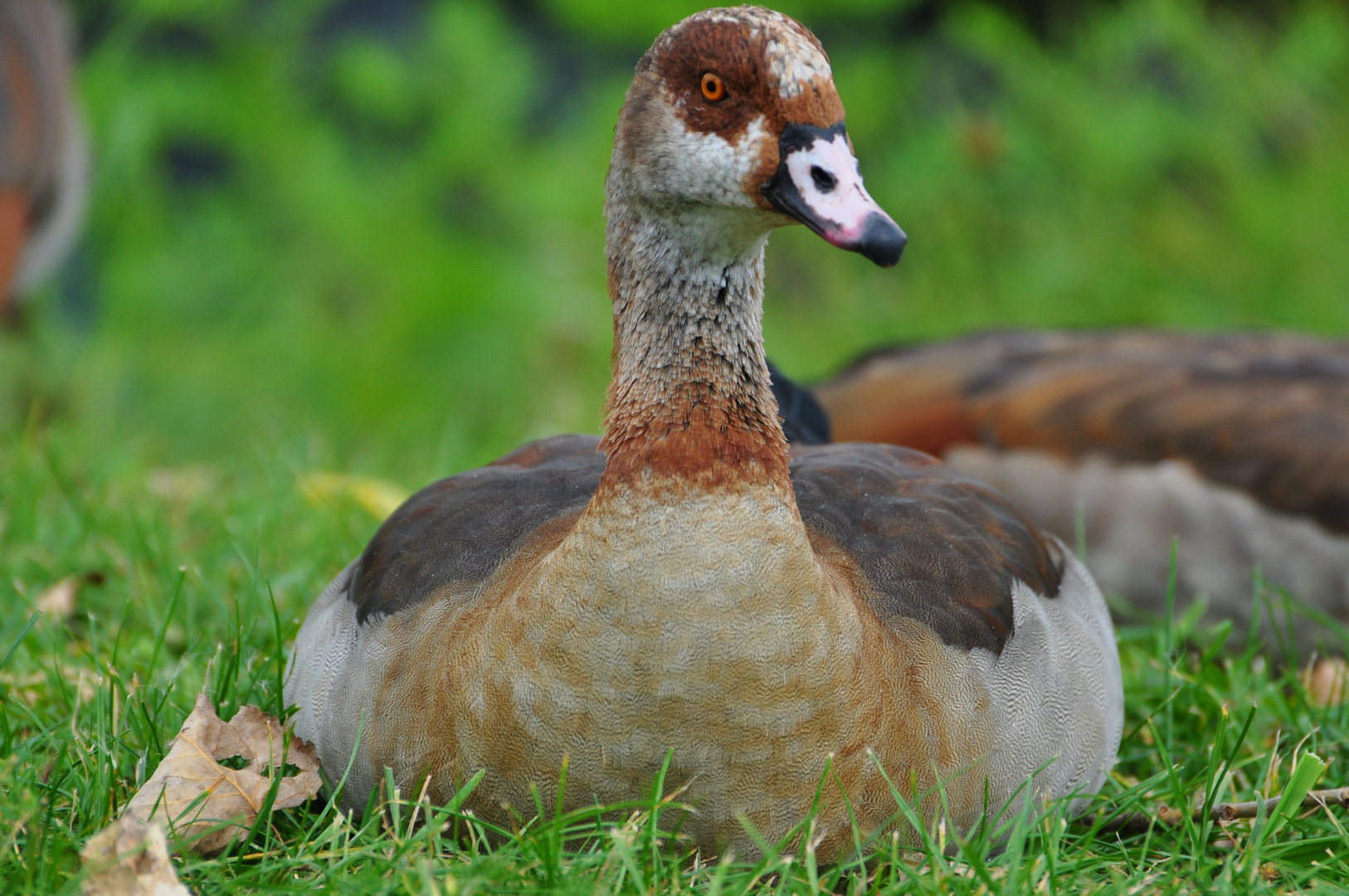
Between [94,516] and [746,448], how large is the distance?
7.00ft

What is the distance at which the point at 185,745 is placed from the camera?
2.19 meters

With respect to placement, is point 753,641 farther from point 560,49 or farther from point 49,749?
point 560,49

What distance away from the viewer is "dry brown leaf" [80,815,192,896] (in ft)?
5.98

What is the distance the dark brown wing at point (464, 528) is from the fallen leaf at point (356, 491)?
1.11 meters

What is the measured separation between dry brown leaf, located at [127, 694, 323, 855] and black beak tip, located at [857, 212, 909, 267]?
1.14 meters

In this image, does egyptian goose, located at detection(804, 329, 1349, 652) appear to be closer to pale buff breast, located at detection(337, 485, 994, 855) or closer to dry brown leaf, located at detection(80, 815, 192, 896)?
pale buff breast, located at detection(337, 485, 994, 855)

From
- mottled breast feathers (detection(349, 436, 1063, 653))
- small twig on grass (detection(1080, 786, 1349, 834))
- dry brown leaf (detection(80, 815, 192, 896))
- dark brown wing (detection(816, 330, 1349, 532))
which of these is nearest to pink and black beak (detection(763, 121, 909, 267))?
mottled breast feathers (detection(349, 436, 1063, 653))

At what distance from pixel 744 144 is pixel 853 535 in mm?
700

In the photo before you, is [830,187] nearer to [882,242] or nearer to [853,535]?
[882,242]

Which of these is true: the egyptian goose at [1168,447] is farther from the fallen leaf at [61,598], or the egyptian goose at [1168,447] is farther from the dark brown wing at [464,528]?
the fallen leaf at [61,598]

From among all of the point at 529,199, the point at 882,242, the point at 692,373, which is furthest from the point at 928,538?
the point at 529,199

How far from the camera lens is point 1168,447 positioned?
382 cm

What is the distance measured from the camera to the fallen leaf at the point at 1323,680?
115 inches

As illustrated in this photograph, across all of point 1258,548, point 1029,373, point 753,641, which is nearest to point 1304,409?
point 1258,548
